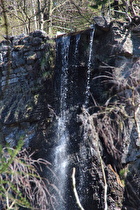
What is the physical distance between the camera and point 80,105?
7156mm

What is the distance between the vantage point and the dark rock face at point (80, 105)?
20.5 feet

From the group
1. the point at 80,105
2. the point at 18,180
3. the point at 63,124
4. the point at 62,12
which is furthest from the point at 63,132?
the point at 62,12

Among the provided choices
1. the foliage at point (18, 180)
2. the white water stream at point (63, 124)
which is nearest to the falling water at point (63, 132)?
the white water stream at point (63, 124)

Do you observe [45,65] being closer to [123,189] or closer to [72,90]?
[72,90]

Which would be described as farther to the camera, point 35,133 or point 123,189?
point 35,133

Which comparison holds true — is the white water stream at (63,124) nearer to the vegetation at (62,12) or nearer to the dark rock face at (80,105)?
the dark rock face at (80,105)

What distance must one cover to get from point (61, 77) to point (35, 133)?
1.59m

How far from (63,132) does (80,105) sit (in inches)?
30.6

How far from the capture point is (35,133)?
7.34 metres

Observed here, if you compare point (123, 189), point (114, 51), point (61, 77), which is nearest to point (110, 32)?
point (114, 51)

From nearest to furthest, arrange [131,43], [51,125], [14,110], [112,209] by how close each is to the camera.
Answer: [112,209], [131,43], [51,125], [14,110]

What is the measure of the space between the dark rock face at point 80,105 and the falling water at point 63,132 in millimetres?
93

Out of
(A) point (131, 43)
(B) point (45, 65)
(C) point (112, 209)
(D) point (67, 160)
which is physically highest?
(A) point (131, 43)

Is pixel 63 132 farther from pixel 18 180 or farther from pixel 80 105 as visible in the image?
pixel 18 180
